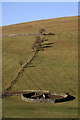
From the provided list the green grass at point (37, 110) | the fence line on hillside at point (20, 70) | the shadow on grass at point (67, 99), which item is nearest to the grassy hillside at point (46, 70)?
the green grass at point (37, 110)

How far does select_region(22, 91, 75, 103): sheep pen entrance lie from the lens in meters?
40.4

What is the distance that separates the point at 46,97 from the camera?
143 ft

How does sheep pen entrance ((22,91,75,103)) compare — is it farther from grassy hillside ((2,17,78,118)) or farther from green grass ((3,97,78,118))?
grassy hillside ((2,17,78,118))

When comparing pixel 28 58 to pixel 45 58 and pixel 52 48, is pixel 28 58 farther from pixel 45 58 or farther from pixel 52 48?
pixel 52 48

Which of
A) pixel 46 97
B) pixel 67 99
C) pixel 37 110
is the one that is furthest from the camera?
pixel 46 97

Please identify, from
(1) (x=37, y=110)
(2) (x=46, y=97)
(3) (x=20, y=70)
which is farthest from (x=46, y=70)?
(1) (x=37, y=110)

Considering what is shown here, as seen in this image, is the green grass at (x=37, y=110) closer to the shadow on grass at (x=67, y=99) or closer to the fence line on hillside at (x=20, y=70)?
the shadow on grass at (x=67, y=99)

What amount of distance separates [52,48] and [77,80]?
3271 cm

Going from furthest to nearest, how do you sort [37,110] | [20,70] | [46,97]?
[20,70], [46,97], [37,110]

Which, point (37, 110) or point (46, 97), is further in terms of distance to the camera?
point (46, 97)

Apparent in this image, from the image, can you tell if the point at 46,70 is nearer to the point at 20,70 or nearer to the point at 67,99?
the point at 20,70

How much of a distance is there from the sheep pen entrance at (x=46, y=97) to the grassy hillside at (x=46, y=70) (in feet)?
3.92

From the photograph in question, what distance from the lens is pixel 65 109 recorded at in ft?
121

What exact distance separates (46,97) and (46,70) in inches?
718
